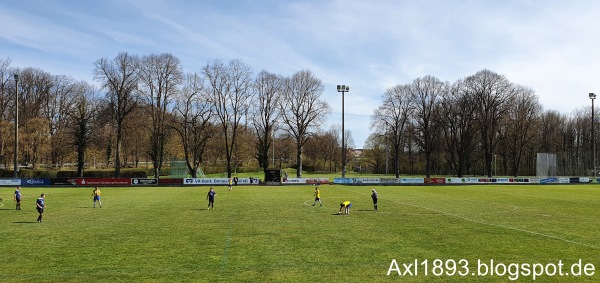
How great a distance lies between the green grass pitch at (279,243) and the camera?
13.5m

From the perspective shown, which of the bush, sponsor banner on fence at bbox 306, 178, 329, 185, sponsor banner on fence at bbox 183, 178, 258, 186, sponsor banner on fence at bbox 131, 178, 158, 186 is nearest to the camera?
sponsor banner on fence at bbox 183, 178, 258, 186

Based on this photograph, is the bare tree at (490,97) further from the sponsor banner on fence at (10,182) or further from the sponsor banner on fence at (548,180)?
the sponsor banner on fence at (10,182)

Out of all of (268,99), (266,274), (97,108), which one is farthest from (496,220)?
(97,108)

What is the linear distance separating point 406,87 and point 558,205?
2083 inches

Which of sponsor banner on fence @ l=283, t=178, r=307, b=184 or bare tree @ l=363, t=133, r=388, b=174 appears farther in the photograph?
bare tree @ l=363, t=133, r=388, b=174

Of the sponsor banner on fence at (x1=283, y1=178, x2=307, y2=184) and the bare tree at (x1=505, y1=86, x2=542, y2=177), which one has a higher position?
the bare tree at (x1=505, y1=86, x2=542, y2=177)

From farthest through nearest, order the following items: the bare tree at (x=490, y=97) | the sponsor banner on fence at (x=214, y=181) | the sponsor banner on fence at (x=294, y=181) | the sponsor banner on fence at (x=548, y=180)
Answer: the bare tree at (x=490, y=97)
the sponsor banner on fence at (x=548, y=180)
the sponsor banner on fence at (x=294, y=181)
the sponsor banner on fence at (x=214, y=181)

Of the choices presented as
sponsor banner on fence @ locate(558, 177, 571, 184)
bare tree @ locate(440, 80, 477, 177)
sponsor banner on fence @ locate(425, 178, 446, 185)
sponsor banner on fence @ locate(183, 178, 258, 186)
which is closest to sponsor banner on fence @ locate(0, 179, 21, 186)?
sponsor banner on fence @ locate(183, 178, 258, 186)

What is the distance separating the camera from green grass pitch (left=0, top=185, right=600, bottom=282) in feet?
44.3

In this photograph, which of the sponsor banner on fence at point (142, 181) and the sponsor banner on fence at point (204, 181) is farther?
the sponsor banner on fence at point (142, 181)

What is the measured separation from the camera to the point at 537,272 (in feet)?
45.2

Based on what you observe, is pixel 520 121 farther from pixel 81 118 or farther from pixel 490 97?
pixel 81 118

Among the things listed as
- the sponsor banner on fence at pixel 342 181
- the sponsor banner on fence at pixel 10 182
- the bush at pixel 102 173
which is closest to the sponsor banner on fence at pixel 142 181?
the bush at pixel 102 173

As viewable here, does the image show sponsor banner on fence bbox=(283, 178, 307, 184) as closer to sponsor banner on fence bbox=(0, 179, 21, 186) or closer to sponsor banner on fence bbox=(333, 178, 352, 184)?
sponsor banner on fence bbox=(333, 178, 352, 184)
